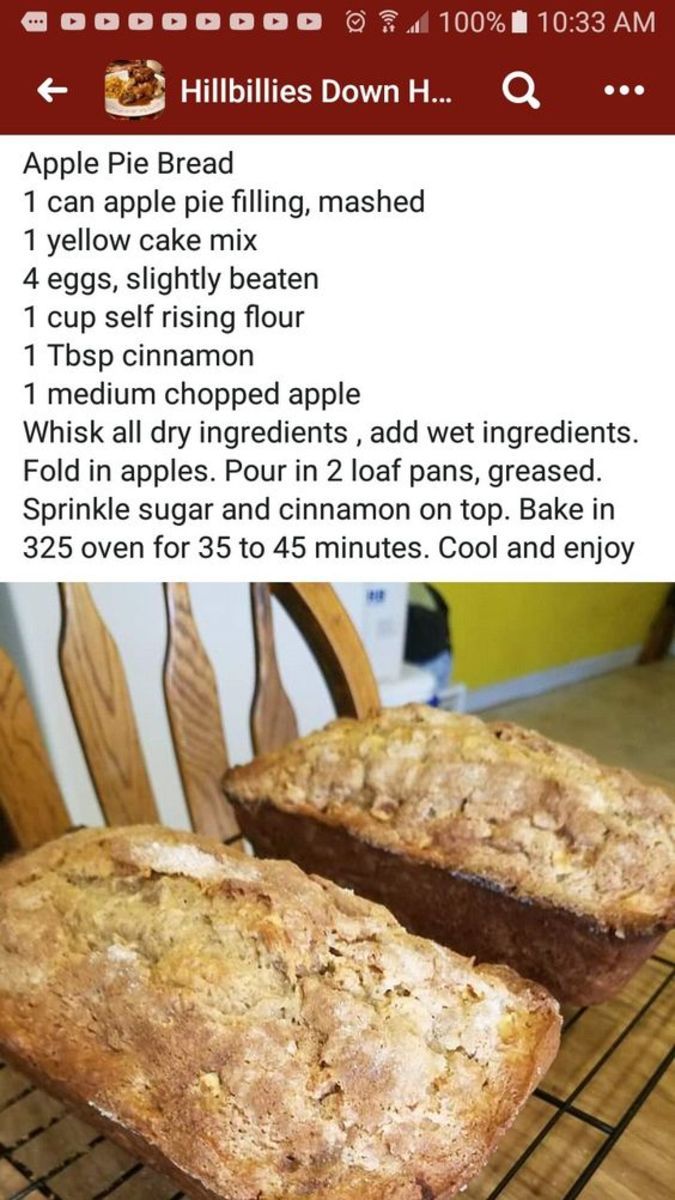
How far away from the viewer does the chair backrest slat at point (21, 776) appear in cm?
99

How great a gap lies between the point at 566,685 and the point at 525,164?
3240 millimetres

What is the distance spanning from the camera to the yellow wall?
3.34m

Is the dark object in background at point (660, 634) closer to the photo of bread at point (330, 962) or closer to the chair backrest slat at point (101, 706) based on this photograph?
the photo of bread at point (330, 962)

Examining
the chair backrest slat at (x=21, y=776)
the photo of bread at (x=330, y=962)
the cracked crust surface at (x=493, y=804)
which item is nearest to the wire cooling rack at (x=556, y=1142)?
the photo of bread at (x=330, y=962)

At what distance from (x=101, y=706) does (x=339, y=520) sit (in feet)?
1.26

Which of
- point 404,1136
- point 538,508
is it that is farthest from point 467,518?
point 404,1136

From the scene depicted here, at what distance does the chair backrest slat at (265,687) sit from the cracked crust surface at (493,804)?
0.25 metres

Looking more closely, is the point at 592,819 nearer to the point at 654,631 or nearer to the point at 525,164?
the point at 525,164

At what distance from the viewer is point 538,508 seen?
997 millimetres

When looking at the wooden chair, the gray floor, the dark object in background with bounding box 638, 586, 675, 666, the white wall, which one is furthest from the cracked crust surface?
the dark object in background with bounding box 638, 586, 675, 666
